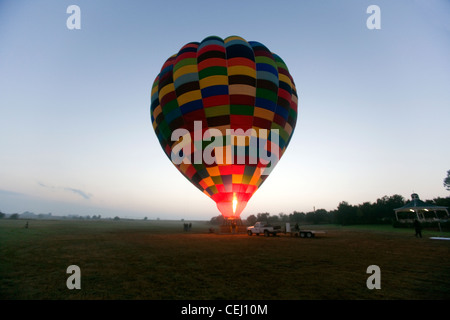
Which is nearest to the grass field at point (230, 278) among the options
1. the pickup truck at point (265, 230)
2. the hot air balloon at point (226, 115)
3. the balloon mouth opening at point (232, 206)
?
the balloon mouth opening at point (232, 206)

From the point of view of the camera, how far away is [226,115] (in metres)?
14.2

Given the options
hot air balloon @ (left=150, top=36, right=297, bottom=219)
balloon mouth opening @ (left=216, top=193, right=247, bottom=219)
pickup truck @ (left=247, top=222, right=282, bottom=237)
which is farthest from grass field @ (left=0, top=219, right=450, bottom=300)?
pickup truck @ (left=247, top=222, right=282, bottom=237)

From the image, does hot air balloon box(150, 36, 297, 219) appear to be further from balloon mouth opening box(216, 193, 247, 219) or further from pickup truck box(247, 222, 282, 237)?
pickup truck box(247, 222, 282, 237)

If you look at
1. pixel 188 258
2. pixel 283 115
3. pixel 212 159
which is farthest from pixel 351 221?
pixel 188 258

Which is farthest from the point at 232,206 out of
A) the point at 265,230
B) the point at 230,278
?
the point at 230,278

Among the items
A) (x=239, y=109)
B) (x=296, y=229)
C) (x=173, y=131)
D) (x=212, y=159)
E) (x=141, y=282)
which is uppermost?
(x=239, y=109)

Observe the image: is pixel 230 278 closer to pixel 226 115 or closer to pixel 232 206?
pixel 232 206

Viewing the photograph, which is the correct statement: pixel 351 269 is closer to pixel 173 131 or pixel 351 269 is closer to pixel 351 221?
pixel 173 131

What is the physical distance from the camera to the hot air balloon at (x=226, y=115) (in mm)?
14242

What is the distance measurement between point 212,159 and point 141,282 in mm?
9701

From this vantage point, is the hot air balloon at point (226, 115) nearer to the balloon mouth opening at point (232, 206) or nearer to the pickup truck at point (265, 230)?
the balloon mouth opening at point (232, 206)

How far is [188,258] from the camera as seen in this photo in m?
8.45

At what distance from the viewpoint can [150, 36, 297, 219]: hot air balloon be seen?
46.7 feet
